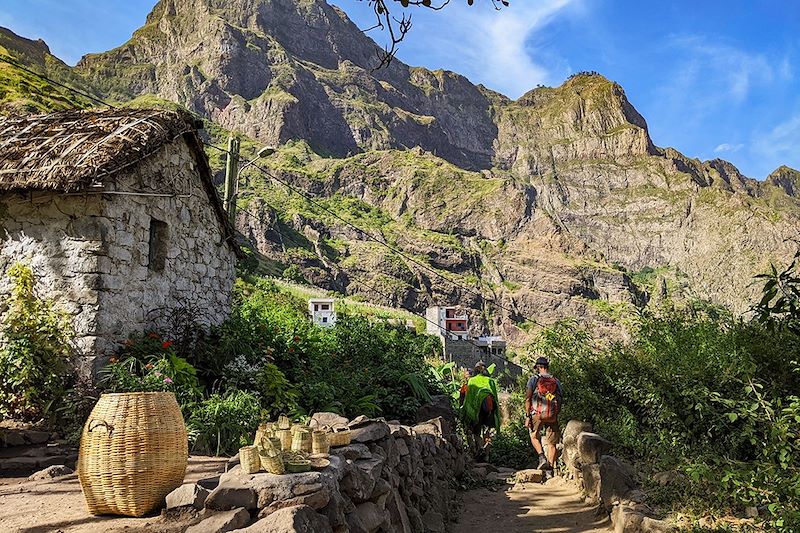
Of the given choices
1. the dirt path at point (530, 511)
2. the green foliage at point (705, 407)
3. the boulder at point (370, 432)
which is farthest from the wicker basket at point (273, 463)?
the dirt path at point (530, 511)

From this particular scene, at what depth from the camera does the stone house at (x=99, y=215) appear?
25.3ft

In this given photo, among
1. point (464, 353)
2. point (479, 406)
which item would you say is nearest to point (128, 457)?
point (479, 406)

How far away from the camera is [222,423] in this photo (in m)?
6.97

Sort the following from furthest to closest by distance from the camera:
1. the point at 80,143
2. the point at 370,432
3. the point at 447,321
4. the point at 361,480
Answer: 1. the point at 447,321
2. the point at 80,143
3. the point at 370,432
4. the point at 361,480

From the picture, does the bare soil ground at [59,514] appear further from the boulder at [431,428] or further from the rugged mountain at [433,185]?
the rugged mountain at [433,185]

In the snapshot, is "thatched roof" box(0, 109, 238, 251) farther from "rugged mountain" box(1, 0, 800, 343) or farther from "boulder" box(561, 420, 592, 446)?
"rugged mountain" box(1, 0, 800, 343)

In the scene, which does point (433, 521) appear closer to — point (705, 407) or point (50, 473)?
point (705, 407)

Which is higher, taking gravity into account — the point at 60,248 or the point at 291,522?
the point at 60,248

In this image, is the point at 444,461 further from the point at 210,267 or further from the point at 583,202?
the point at 583,202

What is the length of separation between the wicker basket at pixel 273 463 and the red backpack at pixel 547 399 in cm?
678

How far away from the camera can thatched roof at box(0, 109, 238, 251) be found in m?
7.60

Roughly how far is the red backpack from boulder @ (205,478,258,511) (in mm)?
7048

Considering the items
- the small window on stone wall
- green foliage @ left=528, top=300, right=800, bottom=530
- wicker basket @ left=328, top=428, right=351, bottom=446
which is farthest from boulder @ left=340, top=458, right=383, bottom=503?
the small window on stone wall

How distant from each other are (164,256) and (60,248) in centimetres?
171
